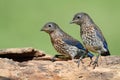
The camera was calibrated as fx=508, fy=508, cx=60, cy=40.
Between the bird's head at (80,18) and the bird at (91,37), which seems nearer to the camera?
the bird at (91,37)

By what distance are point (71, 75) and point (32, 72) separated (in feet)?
1.53

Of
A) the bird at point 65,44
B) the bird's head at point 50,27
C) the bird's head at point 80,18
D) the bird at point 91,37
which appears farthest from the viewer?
the bird's head at point 50,27

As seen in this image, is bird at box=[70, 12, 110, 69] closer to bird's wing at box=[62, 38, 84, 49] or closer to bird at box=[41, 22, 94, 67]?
bird at box=[41, 22, 94, 67]

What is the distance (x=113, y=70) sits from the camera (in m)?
6.05

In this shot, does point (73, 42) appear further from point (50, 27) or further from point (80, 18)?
point (80, 18)

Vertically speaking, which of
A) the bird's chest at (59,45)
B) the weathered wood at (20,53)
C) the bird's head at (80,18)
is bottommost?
the weathered wood at (20,53)

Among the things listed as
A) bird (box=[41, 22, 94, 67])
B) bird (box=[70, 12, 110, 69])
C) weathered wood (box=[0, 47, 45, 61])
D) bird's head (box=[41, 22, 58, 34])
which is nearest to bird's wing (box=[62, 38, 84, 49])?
bird (box=[41, 22, 94, 67])

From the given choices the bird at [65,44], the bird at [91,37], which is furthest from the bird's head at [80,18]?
the bird at [65,44]

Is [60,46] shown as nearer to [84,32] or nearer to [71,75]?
[84,32]

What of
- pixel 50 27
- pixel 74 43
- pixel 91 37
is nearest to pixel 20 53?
pixel 91 37

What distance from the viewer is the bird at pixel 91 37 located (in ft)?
22.6

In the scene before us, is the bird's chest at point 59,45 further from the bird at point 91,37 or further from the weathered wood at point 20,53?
the weathered wood at point 20,53

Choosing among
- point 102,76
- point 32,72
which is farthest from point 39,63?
point 102,76

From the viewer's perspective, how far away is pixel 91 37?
7.00 meters
